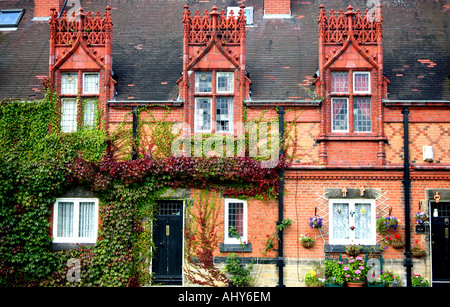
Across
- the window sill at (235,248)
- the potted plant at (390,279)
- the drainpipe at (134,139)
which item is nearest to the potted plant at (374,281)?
the potted plant at (390,279)

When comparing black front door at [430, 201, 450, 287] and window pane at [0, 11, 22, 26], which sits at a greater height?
window pane at [0, 11, 22, 26]

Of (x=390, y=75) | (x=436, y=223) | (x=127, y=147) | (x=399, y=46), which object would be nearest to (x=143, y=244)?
(x=127, y=147)

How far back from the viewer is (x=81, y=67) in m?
15.4

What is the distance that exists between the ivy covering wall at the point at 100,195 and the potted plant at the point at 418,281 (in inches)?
196

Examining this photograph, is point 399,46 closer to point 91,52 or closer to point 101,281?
point 91,52

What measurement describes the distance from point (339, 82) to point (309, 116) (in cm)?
156

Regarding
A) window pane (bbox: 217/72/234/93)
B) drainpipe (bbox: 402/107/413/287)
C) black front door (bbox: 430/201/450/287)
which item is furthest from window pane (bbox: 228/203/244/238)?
black front door (bbox: 430/201/450/287)

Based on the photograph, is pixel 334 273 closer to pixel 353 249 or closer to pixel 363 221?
pixel 353 249

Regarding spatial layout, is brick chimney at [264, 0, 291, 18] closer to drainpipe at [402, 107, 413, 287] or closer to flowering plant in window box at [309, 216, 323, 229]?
drainpipe at [402, 107, 413, 287]

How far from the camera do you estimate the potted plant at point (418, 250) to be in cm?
1412

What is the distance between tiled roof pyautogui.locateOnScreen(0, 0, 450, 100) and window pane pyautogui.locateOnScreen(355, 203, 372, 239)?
4.02m

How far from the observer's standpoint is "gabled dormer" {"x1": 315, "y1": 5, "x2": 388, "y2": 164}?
585 inches

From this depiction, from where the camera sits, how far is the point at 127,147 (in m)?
15.0

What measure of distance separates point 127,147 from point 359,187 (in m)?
7.58
